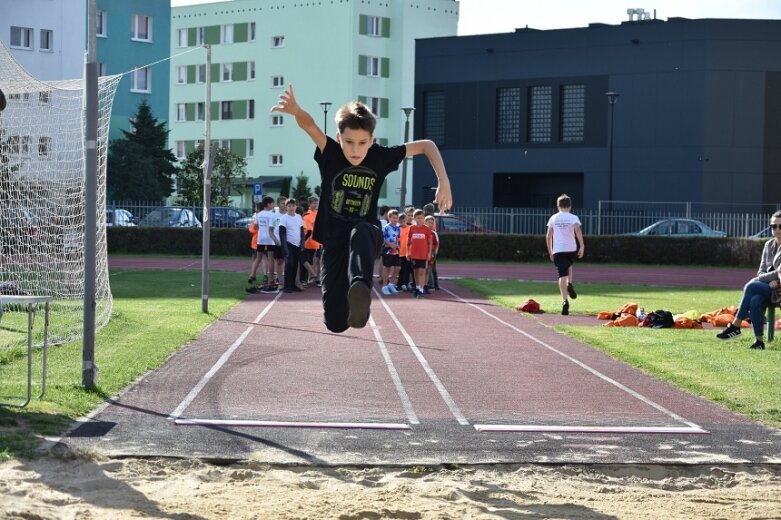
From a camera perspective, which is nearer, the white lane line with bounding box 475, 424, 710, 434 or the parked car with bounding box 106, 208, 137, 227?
the white lane line with bounding box 475, 424, 710, 434

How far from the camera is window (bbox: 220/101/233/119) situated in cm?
7469

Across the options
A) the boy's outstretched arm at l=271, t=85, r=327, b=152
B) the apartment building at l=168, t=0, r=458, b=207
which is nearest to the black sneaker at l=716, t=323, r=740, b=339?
the boy's outstretched arm at l=271, t=85, r=327, b=152

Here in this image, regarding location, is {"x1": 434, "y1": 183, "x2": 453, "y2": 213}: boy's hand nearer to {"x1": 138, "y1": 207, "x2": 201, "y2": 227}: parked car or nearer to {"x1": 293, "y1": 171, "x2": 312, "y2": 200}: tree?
{"x1": 138, "y1": 207, "x2": 201, "y2": 227}: parked car

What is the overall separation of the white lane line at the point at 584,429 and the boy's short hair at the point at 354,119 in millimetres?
2604


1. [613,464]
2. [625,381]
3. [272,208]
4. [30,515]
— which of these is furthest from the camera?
[272,208]

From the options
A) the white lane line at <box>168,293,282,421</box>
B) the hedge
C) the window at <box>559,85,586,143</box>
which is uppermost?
the window at <box>559,85,586,143</box>

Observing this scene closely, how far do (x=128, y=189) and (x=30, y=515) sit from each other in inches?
1911

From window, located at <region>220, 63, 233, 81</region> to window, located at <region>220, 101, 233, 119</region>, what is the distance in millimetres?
1524

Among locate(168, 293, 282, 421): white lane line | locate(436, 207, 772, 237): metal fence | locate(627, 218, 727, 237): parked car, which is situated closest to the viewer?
locate(168, 293, 282, 421): white lane line

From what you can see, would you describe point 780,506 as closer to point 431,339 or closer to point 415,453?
point 415,453

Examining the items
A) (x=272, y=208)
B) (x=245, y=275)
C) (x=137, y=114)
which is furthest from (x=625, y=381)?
(x=137, y=114)

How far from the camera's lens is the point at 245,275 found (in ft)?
96.4

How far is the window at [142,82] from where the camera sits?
59775 mm

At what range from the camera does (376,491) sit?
6660 mm
